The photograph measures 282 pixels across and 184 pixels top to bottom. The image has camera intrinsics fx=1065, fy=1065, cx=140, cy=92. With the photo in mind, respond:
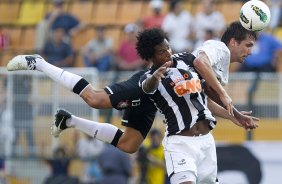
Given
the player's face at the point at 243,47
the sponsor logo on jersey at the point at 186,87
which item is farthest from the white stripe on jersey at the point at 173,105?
the player's face at the point at 243,47

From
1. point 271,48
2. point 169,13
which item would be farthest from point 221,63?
point 169,13

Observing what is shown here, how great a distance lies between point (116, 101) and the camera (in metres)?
12.1

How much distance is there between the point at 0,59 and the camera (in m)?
20.8

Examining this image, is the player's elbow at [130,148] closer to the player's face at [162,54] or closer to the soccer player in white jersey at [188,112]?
the soccer player in white jersey at [188,112]

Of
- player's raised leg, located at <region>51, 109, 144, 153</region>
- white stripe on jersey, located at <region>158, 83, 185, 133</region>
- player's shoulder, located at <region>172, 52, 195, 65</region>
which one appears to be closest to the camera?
white stripe on jersey, located at <region>158, 83, 185, 133</region>

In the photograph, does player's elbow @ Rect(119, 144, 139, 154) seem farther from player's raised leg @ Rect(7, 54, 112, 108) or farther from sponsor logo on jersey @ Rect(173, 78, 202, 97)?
sponsor logo on jersey @ Rect(173, 78, 202, 97)

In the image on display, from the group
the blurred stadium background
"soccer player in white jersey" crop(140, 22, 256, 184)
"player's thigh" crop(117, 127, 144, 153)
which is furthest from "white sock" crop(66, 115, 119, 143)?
the blurred stadium background

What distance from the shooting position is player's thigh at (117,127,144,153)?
12547mm

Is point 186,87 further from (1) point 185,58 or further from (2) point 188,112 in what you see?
(1) point 185,58

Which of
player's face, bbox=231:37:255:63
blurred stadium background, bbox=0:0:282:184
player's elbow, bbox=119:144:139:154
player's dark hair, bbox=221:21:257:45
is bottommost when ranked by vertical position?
blurred stadium background, bbox=0:0:282:184

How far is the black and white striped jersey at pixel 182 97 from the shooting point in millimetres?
11375

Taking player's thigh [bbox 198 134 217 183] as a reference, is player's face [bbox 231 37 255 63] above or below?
above

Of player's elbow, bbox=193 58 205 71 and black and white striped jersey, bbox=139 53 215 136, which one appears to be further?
black and white striped jersey, bbox=139 53 215 136

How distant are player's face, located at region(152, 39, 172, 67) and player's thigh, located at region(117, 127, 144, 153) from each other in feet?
4.33
